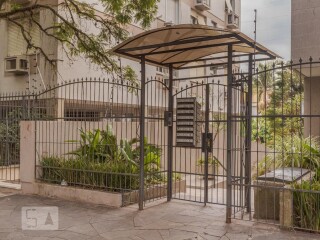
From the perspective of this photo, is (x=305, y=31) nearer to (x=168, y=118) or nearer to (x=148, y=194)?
(x=168, y=118)

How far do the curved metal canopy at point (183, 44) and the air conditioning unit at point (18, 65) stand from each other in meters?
8.54

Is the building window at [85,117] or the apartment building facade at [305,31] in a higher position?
the apartment building facade at [305,31]

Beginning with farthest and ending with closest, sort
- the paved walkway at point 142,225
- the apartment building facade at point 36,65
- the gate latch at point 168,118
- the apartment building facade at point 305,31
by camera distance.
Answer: the apartment building facade at point 36,65 < the apartment building facade at point 305,31 < the gate latch at point 168,118 < the paved walkway at point 142,225

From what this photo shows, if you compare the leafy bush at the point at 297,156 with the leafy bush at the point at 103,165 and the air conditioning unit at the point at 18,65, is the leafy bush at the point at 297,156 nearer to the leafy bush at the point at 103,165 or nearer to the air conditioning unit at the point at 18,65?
the leafy bush at the point at 103,165

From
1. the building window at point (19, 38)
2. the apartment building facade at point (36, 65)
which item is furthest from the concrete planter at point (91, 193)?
the building window at point (19, 38)

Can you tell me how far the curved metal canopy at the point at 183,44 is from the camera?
20.1 feet

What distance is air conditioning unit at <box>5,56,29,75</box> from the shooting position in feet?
48.0

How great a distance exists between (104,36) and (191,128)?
238 inches

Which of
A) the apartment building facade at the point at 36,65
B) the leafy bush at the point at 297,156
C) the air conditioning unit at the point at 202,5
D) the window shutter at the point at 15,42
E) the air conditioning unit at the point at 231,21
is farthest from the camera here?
the air conditioning unit at the point at 231,21

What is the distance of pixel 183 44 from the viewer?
690 cm

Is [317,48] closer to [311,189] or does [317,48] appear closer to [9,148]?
[311,189]

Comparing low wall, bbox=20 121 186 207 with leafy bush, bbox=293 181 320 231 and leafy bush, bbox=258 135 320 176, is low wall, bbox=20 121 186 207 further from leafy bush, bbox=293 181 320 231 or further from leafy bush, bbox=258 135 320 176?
leafy bush, bbox=293 181 320 231

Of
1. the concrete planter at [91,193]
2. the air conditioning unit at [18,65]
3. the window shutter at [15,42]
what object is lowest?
the concrete planter at [91,193]

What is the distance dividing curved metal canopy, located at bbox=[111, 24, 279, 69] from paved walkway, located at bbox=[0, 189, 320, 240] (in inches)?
119
